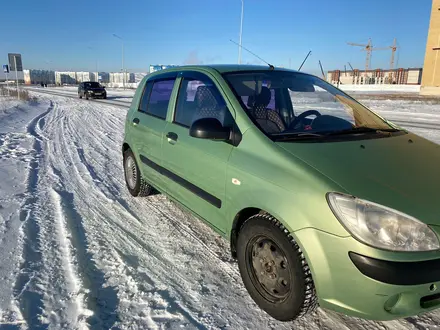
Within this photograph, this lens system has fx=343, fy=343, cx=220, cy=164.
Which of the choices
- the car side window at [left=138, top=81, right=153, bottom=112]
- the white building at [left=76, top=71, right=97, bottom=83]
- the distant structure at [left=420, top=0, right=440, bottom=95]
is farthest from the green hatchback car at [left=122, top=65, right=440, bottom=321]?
the white building at [left=76, top=71, right=97, bottom=83]

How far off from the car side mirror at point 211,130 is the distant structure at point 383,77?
80914mm

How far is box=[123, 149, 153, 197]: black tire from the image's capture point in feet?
15.7

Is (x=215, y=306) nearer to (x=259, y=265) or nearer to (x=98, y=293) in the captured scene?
(x=259, y=265)

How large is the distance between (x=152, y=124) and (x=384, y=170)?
2.74 m

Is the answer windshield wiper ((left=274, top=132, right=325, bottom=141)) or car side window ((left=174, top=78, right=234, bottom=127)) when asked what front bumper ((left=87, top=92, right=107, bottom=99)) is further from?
windshield wiper ((left=274, top=132, right=325, bottom=141))

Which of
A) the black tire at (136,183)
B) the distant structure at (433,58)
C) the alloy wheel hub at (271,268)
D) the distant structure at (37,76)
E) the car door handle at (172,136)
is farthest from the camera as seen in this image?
the distant structure at (37,76)

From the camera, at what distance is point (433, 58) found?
43656mm

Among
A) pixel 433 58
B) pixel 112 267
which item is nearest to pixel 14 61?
pixel 112 267

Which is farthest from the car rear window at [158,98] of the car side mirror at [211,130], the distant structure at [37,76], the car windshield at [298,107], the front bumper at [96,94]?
the distant structure at [37,76]

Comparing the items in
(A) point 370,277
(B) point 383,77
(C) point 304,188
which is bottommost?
(A) point 370,277

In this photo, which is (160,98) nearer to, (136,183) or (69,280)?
(136,183)

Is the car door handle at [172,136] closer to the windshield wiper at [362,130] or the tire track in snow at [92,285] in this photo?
the tire track in snow at [92,285]

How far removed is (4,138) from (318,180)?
9.10 metres

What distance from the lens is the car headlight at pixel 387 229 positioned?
6.35ft
